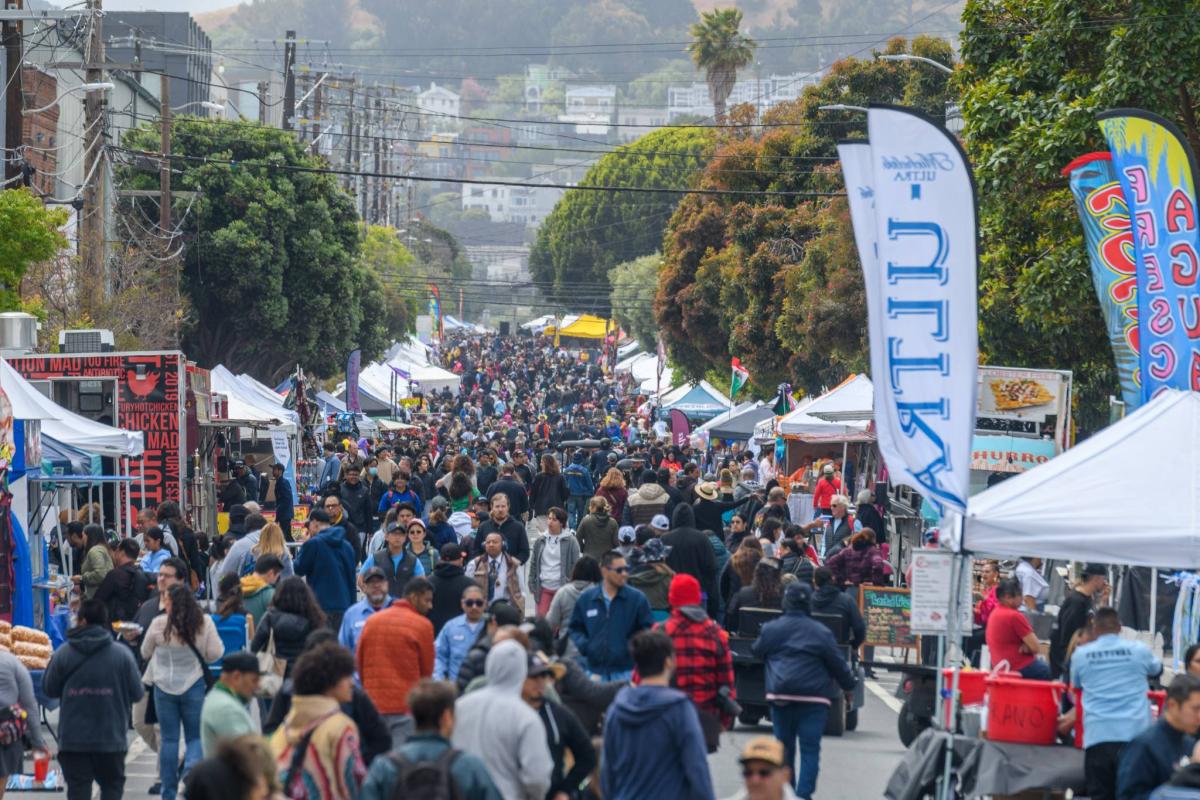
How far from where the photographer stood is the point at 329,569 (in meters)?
15.4

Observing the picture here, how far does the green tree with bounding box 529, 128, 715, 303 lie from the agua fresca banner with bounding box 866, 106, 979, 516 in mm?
98874

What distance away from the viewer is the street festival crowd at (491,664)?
7.89m

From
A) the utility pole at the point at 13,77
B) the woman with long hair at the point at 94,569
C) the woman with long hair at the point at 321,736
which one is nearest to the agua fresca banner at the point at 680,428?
the utility pole at the point at 13,77

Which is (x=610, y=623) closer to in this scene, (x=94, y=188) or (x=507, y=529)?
(x=507, y=529)

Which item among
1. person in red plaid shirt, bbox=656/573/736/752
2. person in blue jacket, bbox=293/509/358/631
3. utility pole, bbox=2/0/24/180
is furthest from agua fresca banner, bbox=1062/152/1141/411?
utility pole, bbox=2/0/24/180

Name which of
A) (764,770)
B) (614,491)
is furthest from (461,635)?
(614,491)

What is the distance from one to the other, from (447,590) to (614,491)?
28.0 ft

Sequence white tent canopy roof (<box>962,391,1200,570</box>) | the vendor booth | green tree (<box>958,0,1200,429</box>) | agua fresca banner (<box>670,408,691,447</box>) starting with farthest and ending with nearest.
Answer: the vendor booth < agua fresca banner (<box>670,408,691,447</box>) < green tree (<box>958,0,1200,429</box>) < white tent canopy roof (<box>962,391,1200,570</box>)

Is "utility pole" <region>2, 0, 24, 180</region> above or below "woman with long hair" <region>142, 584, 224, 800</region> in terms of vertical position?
above

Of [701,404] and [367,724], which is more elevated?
[367,724]

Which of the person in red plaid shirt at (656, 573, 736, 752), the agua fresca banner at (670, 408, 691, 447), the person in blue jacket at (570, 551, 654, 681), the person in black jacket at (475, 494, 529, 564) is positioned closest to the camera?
the person in red plaid shirt at (656, 573, 736, 752)

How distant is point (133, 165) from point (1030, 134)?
1082 inches

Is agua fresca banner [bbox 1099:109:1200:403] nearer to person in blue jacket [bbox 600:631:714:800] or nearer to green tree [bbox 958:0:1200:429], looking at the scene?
green tree [bbox 958:0:1200:429]

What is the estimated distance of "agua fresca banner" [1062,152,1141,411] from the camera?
16.0 metres
